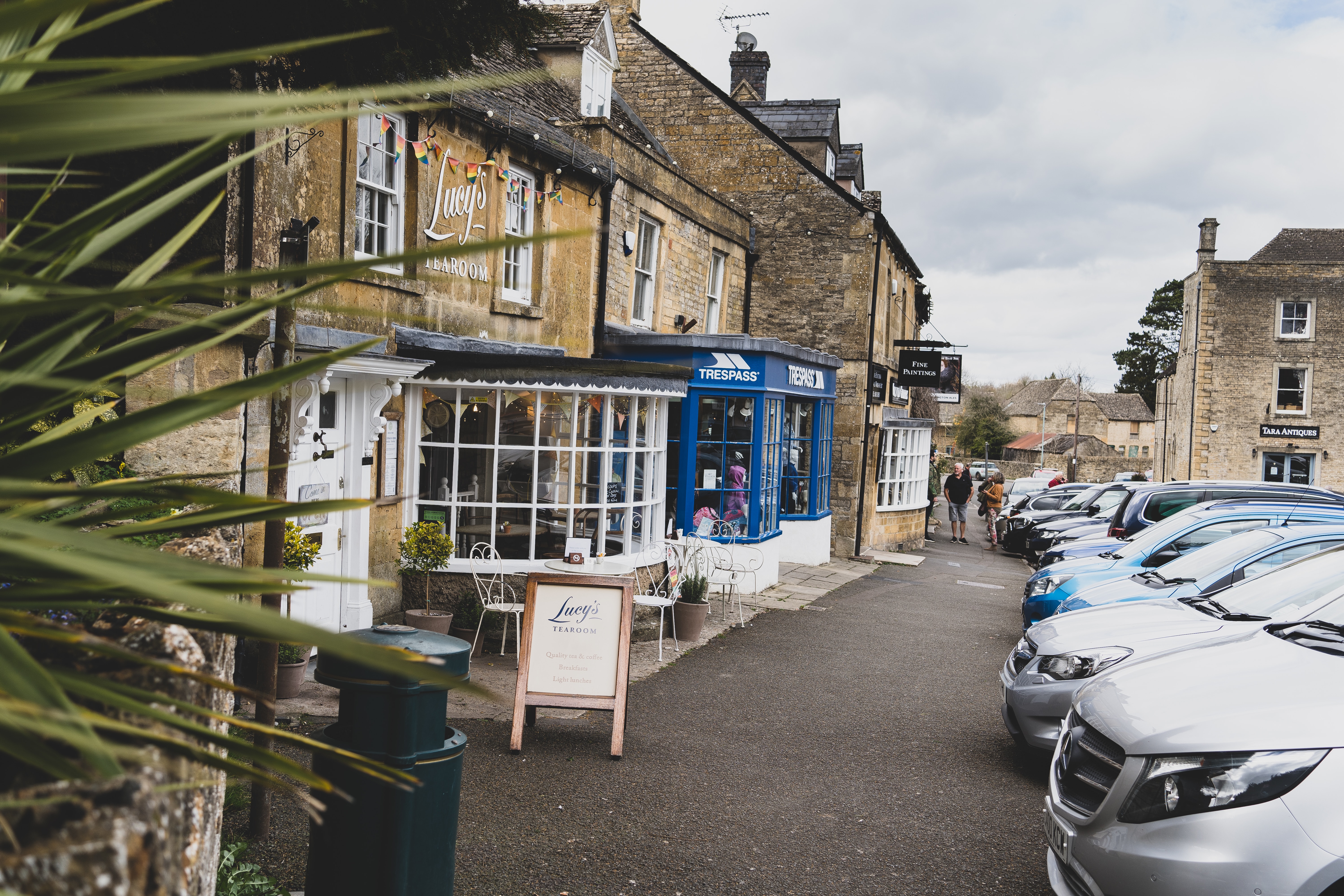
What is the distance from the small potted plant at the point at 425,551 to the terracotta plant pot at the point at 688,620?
250 cm

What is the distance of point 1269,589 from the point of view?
6332mm

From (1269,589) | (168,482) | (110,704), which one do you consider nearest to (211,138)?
(168,482)

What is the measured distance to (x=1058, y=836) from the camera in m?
4.32

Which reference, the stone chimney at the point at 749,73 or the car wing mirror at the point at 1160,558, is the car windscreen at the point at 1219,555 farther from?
the stone chimney at the point at 749,73

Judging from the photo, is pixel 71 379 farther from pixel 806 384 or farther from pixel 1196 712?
pixel 806 384

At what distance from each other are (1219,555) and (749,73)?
2057 centimetres

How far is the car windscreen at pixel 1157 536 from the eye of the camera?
413 inches

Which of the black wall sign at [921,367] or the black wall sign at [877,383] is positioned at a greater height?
the black wall sign at [921,367]

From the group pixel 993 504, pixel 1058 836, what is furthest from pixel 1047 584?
pixel 993 504

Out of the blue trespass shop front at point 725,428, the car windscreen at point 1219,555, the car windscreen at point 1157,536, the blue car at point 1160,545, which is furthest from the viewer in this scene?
the blue trespass shop front at point 725,428

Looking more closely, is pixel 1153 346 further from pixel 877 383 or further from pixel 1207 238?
pixel 877 383

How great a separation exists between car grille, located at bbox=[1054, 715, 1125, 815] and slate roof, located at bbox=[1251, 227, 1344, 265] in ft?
143

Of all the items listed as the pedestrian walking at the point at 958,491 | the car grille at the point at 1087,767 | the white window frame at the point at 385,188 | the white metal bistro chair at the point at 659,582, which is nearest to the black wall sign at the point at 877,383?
the pedestrian walking at the point at 958,491

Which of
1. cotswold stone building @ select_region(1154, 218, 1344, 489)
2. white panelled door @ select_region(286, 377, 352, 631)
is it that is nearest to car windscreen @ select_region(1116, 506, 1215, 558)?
white panelled door @ select_region(286, 377, 352, 631)
